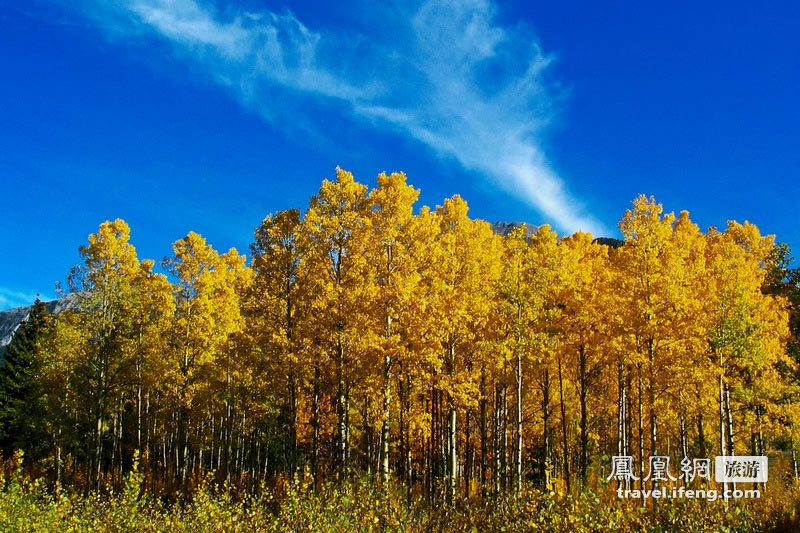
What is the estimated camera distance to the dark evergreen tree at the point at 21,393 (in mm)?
36562

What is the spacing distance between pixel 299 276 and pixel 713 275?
15.4m

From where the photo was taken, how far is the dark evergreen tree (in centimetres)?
3656

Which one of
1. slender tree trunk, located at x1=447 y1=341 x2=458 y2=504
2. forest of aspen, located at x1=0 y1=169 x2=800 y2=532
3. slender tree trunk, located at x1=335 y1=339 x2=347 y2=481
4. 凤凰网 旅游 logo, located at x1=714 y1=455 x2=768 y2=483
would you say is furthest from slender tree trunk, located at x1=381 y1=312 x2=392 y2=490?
凤凰网 旅游 logo, located at x1=714 y1=455 x2=768 y2=483

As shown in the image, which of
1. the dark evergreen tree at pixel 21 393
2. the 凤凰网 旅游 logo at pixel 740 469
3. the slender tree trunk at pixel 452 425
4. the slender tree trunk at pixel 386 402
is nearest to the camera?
the slender tree trunk at pixel 386 402

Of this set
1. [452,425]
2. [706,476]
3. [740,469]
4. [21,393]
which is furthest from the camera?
[21,393]

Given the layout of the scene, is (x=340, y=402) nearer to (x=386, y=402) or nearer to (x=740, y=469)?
(x=386, y=402)

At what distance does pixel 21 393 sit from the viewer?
40062mm

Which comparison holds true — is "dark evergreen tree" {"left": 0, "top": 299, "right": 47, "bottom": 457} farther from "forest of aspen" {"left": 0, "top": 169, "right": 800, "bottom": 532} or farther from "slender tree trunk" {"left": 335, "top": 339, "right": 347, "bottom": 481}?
"slender tree trunk" {"left": 335, "top": 339, "right": 347, "bottom": 481}

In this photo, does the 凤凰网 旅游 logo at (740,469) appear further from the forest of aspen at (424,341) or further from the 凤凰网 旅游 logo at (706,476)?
the forest of aspen at (424,341)

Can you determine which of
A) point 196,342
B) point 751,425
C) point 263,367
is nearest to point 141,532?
point 263,367

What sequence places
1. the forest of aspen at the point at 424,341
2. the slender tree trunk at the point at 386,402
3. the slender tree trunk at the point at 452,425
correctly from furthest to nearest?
the slender tree trunk at the point at 452,425 → the slender tree trunk at the point at 386,402 → the forest of aspen at the point at 424,341

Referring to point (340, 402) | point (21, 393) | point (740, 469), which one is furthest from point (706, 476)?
point (21, 393)

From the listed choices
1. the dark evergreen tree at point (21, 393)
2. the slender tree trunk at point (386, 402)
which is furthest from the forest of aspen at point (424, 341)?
the dark evergreen tree at point (21, 393)

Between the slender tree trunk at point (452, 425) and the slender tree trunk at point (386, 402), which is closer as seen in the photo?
the slender tree trunk at point (386, 402)
